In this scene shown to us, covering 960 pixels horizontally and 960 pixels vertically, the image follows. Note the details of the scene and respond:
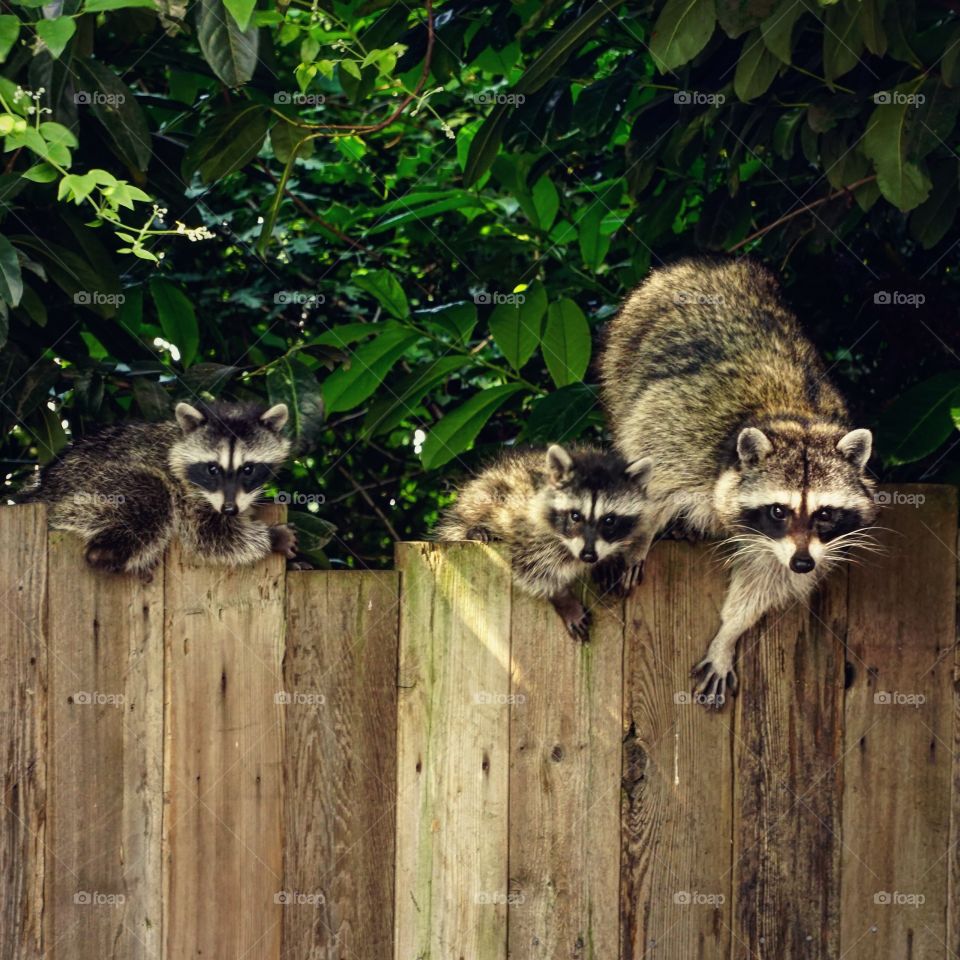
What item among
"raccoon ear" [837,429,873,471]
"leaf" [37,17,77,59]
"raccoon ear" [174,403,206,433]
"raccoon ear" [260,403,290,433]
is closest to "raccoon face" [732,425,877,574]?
"raccoon ear" [837,429,873,471]

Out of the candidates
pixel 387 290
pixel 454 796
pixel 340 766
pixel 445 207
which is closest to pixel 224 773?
pixel 340 766

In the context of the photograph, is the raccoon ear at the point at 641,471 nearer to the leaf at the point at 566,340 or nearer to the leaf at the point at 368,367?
the leaf at the point at 566,340

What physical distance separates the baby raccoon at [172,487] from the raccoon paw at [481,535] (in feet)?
2.73

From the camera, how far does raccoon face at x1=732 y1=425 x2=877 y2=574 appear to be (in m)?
4.06

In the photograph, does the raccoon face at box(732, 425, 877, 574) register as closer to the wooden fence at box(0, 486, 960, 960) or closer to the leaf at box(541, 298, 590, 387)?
the wooden fence at box(0, 486, 960, 960)

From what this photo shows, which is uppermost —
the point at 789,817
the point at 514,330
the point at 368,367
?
the point at 514,330

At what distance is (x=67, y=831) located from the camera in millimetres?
4066

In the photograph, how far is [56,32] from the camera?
11.6 ft

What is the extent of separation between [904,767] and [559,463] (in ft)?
5.29

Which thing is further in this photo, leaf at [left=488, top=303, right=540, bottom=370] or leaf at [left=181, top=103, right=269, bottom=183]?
leaf at [left=488, top=303, right=540, bottom=370]

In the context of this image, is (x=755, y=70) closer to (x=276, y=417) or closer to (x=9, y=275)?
(x=276, y=417)

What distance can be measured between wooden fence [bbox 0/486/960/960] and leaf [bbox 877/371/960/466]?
0.94ft

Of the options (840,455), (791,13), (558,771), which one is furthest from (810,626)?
(791,13)

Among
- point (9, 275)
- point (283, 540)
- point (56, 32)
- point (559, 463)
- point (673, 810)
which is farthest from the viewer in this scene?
point (559, 463)
